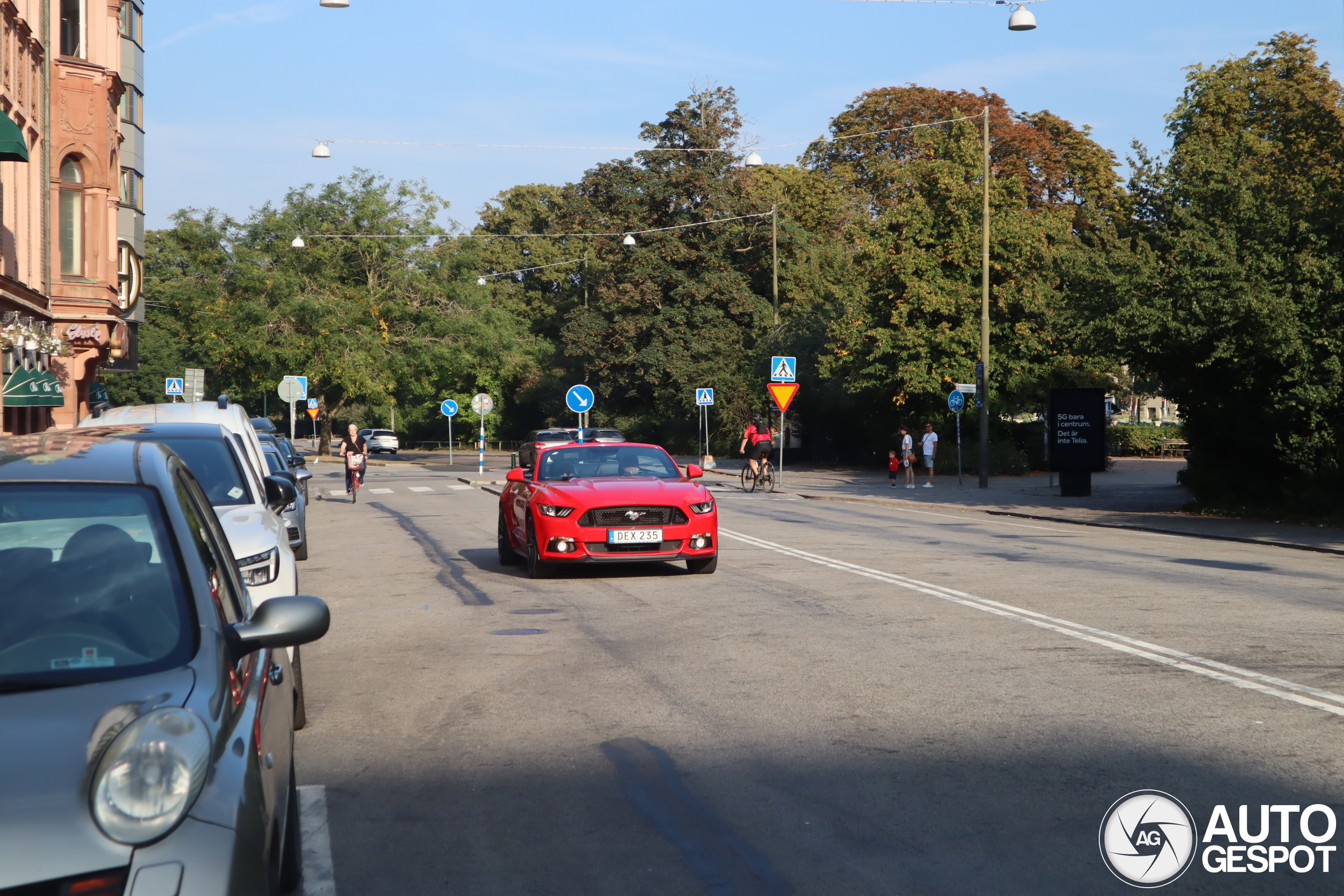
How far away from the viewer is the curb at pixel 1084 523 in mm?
18312

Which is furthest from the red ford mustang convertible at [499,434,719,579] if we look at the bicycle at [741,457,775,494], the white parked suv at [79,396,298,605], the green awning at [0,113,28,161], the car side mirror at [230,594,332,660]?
the bicycle at [741,457,775,494]

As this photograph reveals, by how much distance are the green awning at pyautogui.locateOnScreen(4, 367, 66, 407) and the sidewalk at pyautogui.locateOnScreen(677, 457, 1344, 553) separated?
56.4 feet

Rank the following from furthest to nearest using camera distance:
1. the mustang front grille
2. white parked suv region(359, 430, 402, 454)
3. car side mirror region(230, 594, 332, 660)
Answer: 1. white parked suv region(359, 430, 402, 454)
2. the mustang front grille
3. car side mirror region(230, 594, 332, 660)

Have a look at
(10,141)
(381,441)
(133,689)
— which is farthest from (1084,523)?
(381,441)

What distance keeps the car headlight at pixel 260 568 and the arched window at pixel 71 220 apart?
1057 inches

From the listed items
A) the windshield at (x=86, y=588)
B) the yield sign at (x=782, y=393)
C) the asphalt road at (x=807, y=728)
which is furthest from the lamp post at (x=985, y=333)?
the windshield at (x=86, y=588)

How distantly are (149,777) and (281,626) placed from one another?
0.85m

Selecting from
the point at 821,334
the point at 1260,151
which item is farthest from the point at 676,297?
the point at 1260,151

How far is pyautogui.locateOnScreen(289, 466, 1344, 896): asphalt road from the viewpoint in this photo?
15.1 feet

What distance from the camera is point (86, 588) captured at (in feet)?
11.3

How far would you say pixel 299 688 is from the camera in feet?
22.4

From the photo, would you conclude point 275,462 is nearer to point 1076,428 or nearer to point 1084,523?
point 1084,523

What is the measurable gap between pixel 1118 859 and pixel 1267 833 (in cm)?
64

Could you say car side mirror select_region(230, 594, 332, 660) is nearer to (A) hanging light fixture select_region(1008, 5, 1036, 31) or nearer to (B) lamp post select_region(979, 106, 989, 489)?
(A) hanging light fixture select_region(1008, 5, 1036, 31)
